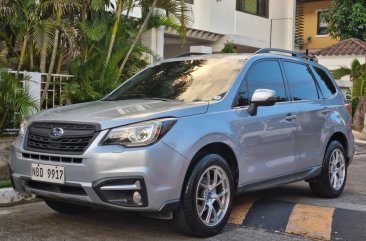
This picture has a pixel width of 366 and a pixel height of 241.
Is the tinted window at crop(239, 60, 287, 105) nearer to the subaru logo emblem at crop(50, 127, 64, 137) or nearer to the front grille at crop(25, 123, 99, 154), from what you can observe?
the front grille at crop(25, 123, 99, 154)

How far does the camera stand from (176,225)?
502 centimetres

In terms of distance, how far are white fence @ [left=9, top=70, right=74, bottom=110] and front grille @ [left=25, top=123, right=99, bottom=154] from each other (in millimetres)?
3693

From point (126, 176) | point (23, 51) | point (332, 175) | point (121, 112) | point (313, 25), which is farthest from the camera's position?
point (313, 25)

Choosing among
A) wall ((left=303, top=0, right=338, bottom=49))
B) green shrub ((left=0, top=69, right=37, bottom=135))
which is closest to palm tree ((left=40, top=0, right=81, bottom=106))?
green shrub ((left=0, top=69, right=37, bottom=135))

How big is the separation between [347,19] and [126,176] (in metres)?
21.9

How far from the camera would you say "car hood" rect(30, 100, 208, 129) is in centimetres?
482

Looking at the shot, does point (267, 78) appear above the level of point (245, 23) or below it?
below

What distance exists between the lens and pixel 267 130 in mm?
5832

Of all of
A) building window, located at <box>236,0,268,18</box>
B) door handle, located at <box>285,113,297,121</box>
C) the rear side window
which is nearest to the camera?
the rear side window

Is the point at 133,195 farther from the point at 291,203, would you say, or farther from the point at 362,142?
the point at 362,142

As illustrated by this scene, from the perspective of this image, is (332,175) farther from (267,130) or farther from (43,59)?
(43,59)

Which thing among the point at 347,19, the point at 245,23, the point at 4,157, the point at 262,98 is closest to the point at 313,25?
the point at 347,19

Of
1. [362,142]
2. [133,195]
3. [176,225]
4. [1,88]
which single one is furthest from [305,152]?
[362,142]

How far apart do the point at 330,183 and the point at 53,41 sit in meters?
4.70
